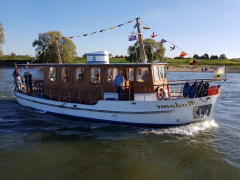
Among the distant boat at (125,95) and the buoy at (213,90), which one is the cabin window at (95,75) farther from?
the buoy at (213,90)

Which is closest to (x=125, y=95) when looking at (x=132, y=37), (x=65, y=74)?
(x=132, y=37)

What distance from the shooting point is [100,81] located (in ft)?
35.8

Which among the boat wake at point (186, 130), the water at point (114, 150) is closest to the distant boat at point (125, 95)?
the boat wake at point (186, 130)

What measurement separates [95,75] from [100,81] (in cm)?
43

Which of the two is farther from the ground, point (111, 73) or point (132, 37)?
point (132, 37)

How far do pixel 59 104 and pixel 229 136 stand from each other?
829cm

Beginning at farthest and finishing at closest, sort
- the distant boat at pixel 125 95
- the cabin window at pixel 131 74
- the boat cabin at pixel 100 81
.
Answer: the cabin window at pixel 131 74 → the boat cabin at pixel 100 81 → the distant boat at pixel 125 95

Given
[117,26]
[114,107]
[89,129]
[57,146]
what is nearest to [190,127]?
[114,107]

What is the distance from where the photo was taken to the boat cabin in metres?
10.3

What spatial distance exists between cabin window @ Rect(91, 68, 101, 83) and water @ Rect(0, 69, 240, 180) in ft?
7.09

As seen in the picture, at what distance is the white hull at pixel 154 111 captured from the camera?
941cm

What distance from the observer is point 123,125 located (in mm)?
10391

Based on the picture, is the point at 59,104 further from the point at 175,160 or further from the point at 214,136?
the point at 214,136

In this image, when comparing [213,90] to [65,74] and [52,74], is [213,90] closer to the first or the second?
[65,74]
